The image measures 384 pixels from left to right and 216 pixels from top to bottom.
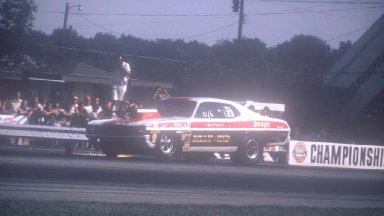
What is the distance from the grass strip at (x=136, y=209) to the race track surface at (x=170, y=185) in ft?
1.47

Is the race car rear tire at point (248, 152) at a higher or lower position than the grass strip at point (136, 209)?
higher

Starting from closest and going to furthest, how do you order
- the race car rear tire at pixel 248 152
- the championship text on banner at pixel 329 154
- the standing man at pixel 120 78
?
the race car rear tire at pixel 248 152, the standing man at pixel 120 78, the championship text on banner at pixel 329 154

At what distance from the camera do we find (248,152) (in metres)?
14.7

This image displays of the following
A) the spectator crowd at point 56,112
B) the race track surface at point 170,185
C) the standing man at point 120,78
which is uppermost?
the standing man at point 120,78

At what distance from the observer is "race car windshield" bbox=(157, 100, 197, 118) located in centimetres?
1398

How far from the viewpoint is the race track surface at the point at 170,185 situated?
7.65m

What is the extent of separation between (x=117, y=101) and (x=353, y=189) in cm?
749

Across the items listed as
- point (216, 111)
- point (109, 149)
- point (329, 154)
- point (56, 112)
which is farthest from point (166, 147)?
point (329, 154)

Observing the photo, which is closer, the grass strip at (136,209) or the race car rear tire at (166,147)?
the grass strip at (136,209)

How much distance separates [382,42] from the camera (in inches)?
1484

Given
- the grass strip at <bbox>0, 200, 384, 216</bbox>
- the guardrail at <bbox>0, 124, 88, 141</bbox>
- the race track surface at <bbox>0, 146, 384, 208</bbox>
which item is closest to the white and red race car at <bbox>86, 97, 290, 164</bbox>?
the race track surface at <bbox>0, 146, 384, 208</bbox>

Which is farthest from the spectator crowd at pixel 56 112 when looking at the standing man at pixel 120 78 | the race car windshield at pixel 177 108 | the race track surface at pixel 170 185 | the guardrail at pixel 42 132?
the race track surface at pixel 170 185

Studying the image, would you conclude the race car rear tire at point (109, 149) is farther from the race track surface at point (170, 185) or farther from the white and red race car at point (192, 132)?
the race track surface at point (170, 185)

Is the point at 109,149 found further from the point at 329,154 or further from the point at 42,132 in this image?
the point at 329,154
